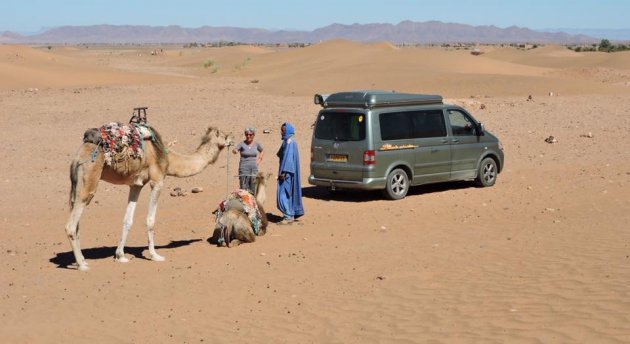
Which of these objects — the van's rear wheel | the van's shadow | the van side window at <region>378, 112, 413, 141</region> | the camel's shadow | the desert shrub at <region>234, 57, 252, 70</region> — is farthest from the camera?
the desert shrub at <region>234, 57, 252, 70</region>

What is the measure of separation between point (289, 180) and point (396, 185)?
116 inches

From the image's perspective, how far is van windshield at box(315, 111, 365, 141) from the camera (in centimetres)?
1682

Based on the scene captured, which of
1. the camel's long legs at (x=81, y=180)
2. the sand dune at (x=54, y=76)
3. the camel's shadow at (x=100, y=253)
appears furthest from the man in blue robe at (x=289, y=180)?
the sand dune at (x=54, y=76)

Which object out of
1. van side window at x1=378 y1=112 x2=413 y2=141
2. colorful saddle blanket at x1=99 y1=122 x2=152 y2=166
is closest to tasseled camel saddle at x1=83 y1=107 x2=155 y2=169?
colorful saddle blanket at x1=99 y1=122 x2=152 y2=166

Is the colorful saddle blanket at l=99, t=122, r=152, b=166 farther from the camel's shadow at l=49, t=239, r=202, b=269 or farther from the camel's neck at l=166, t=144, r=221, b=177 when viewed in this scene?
the camel's shadow at l=49, t=239, r=202, b=269

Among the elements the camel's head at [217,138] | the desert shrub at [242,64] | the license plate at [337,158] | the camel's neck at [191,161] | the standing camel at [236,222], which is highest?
the desert shrub at [242,64]

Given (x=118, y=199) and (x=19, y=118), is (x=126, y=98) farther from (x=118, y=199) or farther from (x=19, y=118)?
(x=118, y=199)

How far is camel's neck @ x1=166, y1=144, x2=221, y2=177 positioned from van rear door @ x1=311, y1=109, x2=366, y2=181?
4224 mm

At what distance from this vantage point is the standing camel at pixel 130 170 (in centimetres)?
1195

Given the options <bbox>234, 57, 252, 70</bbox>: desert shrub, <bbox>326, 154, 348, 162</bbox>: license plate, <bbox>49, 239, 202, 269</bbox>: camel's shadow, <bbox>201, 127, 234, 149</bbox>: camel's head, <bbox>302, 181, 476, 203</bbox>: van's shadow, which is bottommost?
<bbox>49, 239, 202, 269</bbox>: camel's shadow

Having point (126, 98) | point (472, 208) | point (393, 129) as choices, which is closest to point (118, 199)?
point (393, 129)

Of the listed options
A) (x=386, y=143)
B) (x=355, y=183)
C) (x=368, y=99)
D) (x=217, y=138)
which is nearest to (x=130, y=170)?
(x=217, y=138)

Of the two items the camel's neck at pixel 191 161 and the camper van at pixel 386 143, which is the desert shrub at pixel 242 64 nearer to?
the camper van at pixel 386 143

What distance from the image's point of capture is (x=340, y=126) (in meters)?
17.1
